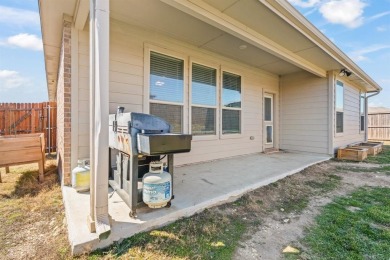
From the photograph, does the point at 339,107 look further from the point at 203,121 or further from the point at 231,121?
the point at 203,121

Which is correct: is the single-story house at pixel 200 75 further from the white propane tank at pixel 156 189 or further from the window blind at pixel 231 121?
the white propane tank at pixel 156 189

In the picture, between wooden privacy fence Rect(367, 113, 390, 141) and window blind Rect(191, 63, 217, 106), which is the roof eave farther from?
wooden privacy fence Rect(367, 113, 390, 141)

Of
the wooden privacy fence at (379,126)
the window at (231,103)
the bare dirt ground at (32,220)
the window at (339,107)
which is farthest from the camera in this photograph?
the wooden privacy fence at (379,126)

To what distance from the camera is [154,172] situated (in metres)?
2.07

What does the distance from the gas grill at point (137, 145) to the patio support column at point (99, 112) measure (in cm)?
26

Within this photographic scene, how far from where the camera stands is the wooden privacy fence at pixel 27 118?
728 cm

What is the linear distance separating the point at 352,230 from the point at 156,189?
212cm

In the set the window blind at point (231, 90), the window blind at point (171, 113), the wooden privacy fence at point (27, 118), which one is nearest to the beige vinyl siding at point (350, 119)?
the window blind at point (231, 90)

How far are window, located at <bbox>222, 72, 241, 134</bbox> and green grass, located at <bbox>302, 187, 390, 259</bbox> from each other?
2870 mm

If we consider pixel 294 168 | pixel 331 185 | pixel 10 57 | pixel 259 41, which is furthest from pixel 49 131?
pixel 331 185

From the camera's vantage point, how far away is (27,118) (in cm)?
736

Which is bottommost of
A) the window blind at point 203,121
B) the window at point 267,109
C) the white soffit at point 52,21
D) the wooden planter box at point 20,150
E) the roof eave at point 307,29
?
the wooden planter box at point 20,150

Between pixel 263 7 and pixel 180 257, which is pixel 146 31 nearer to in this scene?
pixel 263 7

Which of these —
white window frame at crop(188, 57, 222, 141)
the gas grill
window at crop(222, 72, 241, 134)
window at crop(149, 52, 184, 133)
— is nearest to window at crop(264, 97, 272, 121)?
window at crop(222, 72, 241, 134)
